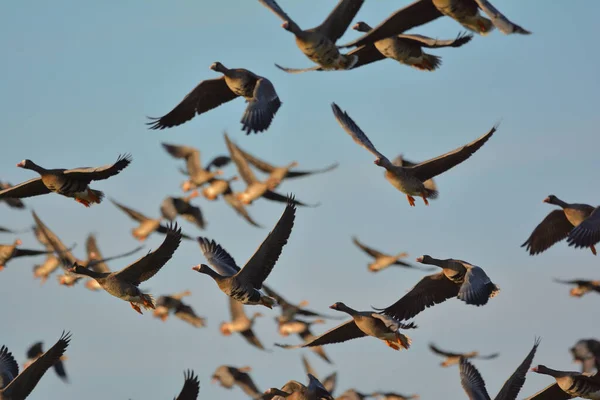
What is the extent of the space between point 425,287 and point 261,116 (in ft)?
13.0

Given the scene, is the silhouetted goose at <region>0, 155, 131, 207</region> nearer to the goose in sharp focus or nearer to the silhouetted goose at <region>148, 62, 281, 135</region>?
the silhouetted goose at <region>148, 62, 281, 135</region>

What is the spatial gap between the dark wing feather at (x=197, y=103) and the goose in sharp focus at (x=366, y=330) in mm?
4129

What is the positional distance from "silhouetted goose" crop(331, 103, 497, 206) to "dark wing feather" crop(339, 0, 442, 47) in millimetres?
1290

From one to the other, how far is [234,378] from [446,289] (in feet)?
46.0

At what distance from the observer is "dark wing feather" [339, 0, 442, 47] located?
18312 mm

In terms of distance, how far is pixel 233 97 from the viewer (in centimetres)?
2125

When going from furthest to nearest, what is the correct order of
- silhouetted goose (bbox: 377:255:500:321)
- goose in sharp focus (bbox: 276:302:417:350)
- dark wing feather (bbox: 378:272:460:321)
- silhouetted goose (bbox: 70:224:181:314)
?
1. dark wing feather (bbox: 378:272:460:321)
2. silhouetted goose (bbox: 70:224:181:314)
3. silhouetted goose (bbox: 377:255:500:321)
4. goose in sharp focus (bbox: 276:302:417:350)

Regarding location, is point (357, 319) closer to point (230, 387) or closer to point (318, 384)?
point (318, 384)

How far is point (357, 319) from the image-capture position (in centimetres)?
1853

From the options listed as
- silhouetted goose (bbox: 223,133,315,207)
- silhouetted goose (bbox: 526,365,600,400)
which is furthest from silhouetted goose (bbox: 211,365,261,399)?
silhouetted goose (bbox: 526,365,600,400)

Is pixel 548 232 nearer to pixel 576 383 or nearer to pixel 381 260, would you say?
pixel 576 383

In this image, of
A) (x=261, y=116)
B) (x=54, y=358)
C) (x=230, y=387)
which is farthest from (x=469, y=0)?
(x=230, y=387)

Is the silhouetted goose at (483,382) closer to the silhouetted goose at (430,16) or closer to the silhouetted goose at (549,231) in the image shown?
the silhouetted goose at (549,231)

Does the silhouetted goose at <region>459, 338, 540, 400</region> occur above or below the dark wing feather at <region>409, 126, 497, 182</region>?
below
